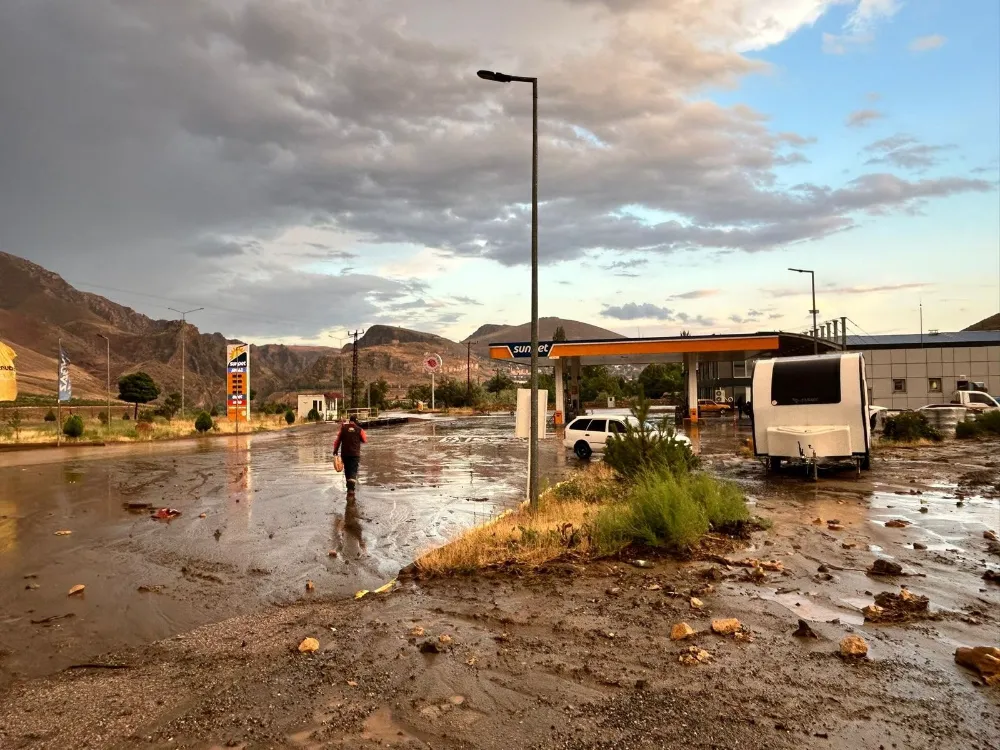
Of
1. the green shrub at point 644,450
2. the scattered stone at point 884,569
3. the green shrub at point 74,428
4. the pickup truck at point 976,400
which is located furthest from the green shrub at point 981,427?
the green shrub at point 74,428

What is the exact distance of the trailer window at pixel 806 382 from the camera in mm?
17734

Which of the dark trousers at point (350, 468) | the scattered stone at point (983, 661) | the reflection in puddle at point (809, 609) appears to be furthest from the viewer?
the dark trousers at point (350, 468)

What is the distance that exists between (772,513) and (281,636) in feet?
31.1

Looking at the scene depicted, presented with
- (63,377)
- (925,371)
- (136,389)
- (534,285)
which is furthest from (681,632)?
(136,389)

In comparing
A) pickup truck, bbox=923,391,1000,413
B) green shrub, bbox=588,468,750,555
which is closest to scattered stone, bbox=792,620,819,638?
green shrub, bbox=588,468,750,555

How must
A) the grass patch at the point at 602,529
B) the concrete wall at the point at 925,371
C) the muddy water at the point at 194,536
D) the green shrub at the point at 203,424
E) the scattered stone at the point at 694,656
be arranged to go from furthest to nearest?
the concrete wall at the point at 925,371 → the green shrub at the point at 203,424 → the grass patch at the point at 602,529 → the muddy water at the point at 194,536 → the scattered stone at the point at 694,656

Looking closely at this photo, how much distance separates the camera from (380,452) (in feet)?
96.1

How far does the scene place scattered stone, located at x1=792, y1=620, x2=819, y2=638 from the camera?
19.7ft

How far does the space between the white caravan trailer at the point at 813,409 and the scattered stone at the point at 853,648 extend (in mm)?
13159

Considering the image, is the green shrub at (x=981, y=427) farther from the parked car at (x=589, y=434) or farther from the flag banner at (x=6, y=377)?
the flag banner at (x=6, y=377)

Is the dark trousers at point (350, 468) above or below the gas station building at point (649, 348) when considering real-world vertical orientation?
below

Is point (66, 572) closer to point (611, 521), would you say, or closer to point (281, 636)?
point (281, 636)

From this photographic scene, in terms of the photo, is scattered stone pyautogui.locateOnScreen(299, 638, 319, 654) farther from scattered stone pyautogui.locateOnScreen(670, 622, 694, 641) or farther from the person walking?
the person walking

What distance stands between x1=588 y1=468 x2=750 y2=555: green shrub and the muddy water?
9.52 feet
